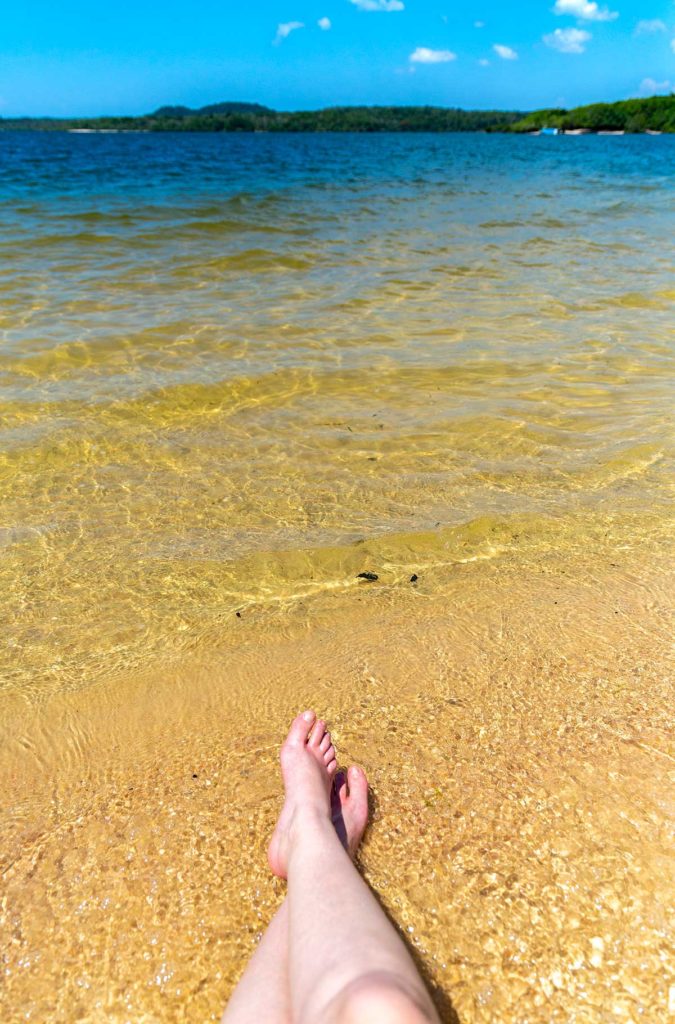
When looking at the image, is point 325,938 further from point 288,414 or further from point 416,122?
point 416,122

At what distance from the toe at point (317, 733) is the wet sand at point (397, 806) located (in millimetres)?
93

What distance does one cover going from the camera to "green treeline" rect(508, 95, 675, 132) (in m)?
80.9

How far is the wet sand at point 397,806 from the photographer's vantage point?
1.43 meters

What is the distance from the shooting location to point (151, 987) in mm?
1426

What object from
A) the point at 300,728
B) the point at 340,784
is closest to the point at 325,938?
the point at 340,784

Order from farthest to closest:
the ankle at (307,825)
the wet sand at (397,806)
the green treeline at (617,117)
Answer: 1. the green treeline at (617,117)
2. the ankle at (307,825)
3. the wet sand at (397,806)

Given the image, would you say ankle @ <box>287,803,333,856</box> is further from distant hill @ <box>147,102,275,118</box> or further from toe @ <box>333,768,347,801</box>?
distant hill @ <box>147,102,275,118</box>

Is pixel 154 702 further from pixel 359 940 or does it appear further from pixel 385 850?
pixel 359 940

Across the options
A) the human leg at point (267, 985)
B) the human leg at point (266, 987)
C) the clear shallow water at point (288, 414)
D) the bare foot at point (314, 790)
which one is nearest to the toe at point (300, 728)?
the bare foot at point (314, 790)

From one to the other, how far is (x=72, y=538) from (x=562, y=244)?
9.36 metres

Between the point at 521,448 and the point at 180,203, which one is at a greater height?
the point at 180,203

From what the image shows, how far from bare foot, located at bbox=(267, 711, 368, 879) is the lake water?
0.23 ft

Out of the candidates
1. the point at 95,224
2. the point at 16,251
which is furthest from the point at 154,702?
the point at 95,224

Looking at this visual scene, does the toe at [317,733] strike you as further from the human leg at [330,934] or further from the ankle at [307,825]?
the ankle at [307,825]
